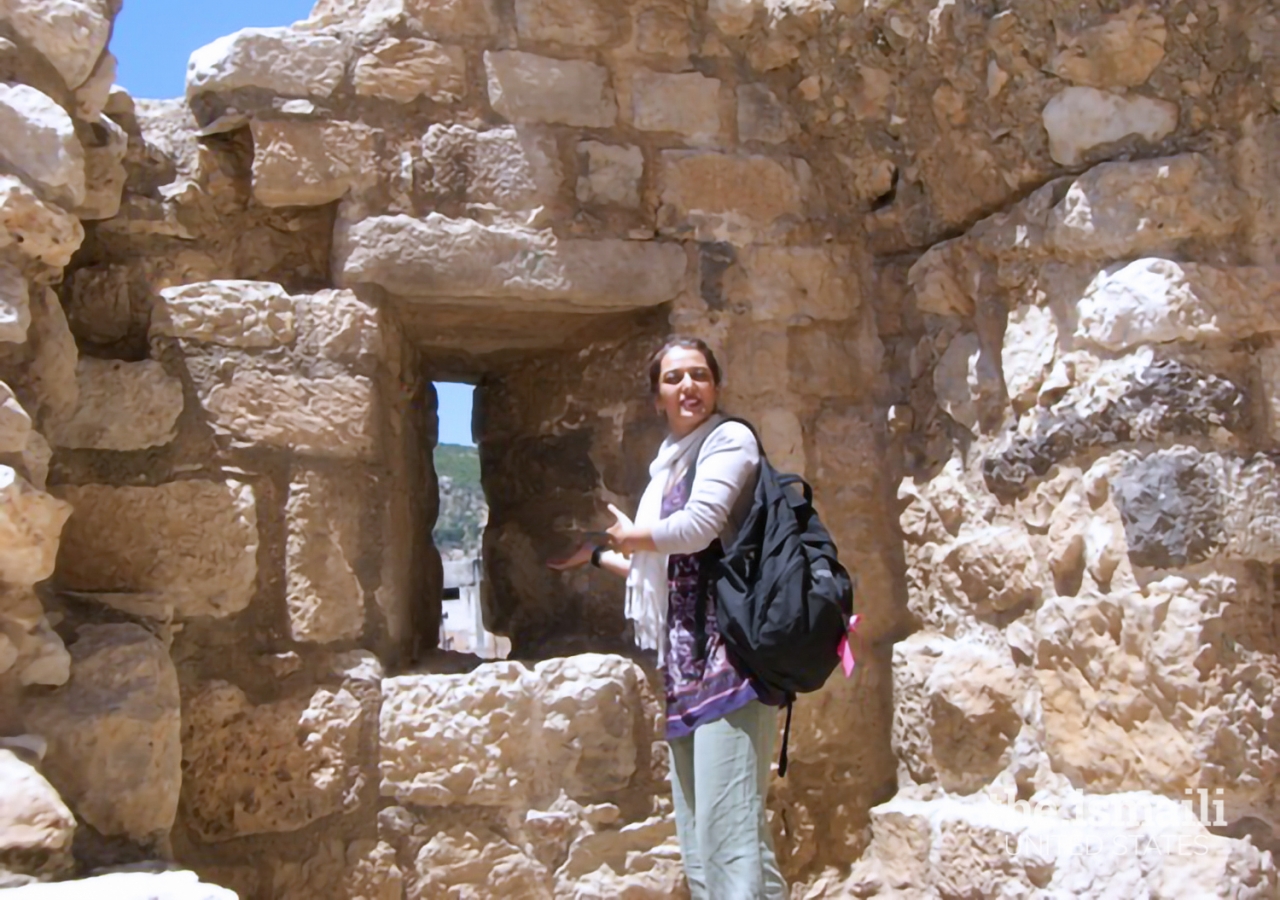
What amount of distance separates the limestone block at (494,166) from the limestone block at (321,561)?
2.43ft

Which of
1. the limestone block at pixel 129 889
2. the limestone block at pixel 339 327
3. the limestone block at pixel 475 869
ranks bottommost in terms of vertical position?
the limestone block at pixel 475 869

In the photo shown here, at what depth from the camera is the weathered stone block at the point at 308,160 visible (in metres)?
2.79

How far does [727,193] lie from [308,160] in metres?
1.01

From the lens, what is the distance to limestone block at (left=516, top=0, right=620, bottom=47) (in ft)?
9.75

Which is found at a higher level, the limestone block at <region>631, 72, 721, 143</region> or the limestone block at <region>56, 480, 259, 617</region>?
the limestone block at <region>631, 72, 721, 143</region>

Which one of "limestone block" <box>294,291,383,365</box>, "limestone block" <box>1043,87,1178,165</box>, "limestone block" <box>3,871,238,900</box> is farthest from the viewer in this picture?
"limestone block" <box>294,291,383,365</box>

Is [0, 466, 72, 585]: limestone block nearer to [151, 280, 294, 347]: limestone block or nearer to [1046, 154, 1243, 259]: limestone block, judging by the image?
[151, 280, 294, 347]: limestone block

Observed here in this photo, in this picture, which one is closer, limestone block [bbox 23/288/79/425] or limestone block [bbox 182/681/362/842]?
limestone block [bbox 23/288/79/425]

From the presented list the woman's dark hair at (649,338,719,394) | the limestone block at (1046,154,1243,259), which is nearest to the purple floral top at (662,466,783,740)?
the woman's dark hair at (649,338,719,394)

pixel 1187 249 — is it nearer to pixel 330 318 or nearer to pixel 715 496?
pixel 715 496

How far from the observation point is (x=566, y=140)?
2963 millimetres

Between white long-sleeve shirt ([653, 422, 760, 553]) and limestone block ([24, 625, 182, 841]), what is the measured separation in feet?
3.22

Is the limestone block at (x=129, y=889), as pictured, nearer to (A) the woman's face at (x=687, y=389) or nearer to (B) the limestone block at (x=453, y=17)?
(A) the woman's face at (x=687, y=389)

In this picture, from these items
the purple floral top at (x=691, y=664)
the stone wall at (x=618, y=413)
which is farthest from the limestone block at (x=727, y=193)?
the purple floral top at (x=691, y=664)
